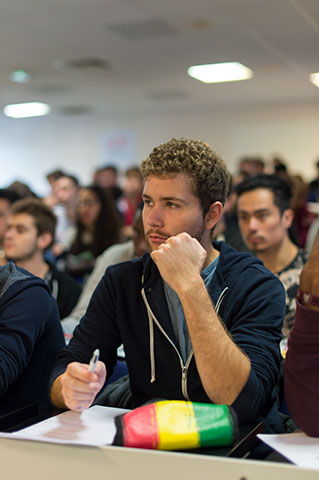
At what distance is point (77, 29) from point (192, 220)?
4911 mm

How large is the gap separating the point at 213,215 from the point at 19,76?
712cm

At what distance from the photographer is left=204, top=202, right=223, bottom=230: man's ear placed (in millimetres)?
1562

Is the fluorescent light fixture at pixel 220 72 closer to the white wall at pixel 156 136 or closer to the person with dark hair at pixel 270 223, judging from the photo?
the white wall at pixel 156 136

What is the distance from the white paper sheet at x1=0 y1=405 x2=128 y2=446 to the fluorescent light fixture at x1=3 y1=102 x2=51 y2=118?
960cm

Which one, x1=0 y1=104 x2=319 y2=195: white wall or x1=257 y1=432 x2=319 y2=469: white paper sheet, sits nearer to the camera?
x1=257 y1=432 x2=319 y2=469: white paper sheet

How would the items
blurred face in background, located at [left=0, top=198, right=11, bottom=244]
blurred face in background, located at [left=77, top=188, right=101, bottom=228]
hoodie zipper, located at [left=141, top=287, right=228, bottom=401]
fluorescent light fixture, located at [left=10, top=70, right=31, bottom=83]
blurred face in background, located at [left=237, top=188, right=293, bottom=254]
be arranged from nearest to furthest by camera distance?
hoodie zipper, located at [left=141, top=287, right=228, bottom=401] < blurred face in background, located at [left=237, top=188, right=293, bottom=254] < blurred face in background, located at [left=0, top=198, right=11, bottom=244] < blurred face in background, located at [left=77, top=188, right=101, bottom=228] < fluorescent light fixture, located at [left=10, top=70, right=31, bottom=83]

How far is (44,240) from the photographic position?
331 cm

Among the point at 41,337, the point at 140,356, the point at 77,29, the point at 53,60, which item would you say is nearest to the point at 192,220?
the point at 140,356

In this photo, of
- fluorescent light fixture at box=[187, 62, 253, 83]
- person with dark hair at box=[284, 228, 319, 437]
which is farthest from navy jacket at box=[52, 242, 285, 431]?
fluorescent light fixture at box=[187, 62, 253, 83]

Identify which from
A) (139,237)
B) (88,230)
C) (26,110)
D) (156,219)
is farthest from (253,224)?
(26,110)

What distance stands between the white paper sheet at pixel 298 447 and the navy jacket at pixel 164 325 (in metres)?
0.20

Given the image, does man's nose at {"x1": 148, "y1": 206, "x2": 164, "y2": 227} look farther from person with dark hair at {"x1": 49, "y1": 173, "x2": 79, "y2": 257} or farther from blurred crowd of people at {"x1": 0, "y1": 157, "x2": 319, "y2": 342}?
person with dark hair at {"x1": 49, "y1": 173, "x2": 79, "y2": 257}

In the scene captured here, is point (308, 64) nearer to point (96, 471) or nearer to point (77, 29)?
point (77, 29)

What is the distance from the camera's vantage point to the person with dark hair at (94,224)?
497cm
